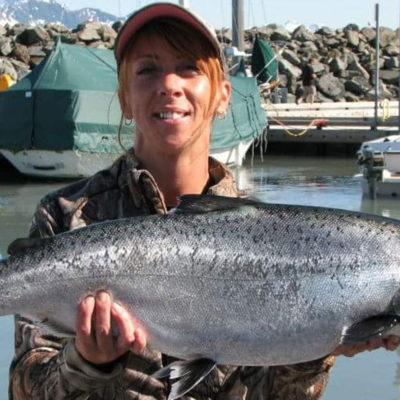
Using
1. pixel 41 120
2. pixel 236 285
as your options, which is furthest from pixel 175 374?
pixel 41 120

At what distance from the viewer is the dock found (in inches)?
929

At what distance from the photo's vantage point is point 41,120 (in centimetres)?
1664

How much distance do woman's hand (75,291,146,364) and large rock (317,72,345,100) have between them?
34.2 m

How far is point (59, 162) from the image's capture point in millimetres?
16672

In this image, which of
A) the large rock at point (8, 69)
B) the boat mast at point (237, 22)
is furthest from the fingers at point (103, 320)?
the large rock at point (8, 69)

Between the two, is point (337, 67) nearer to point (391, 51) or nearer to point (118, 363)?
point (391, 51)

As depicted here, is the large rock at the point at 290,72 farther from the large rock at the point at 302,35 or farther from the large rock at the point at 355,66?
the large rock at the point at 302,35

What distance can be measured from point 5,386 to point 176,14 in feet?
11.0

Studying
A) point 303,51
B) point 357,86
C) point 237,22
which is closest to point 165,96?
point 237,22

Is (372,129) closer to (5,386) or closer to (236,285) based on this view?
(5,386)

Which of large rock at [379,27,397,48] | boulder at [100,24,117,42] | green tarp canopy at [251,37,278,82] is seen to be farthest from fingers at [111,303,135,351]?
large rock at [379,27,397,48]

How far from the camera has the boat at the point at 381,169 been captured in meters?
14.3

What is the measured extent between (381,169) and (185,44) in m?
11.7

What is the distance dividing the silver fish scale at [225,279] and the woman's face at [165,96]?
34 cm
